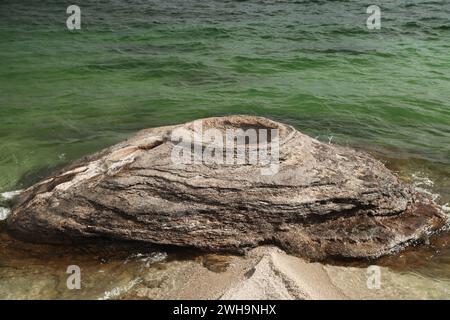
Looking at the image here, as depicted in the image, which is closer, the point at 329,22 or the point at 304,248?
the point at 304,248

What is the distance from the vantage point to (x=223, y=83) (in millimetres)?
11062

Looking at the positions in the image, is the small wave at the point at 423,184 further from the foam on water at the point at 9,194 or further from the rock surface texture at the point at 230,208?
the foam on water at the point at 9,194

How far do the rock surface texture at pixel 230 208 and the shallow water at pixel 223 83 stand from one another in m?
0.35

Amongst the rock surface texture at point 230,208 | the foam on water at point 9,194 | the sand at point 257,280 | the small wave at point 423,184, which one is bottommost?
the sand at point 257,280

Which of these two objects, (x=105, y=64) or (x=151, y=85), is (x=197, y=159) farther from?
(x=105, y=64)

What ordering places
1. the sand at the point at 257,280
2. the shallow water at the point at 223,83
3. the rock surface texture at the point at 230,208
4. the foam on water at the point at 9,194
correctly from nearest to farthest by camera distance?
1. the sand at the point at 257,280
2. the rock surface texture at the point at 230,208
3. the foam on water at the point at 9,194
4. the shallow water at the point at 223,83

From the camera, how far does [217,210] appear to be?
427cm

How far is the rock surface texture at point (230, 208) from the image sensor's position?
4262 millimetres

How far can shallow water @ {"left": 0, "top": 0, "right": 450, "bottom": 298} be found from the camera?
6.70m

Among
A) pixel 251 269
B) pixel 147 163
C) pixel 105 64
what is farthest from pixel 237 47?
pixel 251 269

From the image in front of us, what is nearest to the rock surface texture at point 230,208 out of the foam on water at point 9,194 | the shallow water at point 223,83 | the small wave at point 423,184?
the shallow water at point 223,83

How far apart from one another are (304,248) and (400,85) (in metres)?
7.90

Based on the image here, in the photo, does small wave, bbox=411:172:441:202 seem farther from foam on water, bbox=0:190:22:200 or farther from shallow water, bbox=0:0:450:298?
foam on water, bbox=0:190:22:200

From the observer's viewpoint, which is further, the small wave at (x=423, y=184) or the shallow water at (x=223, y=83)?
the shallow water at (x=223, y=83)
